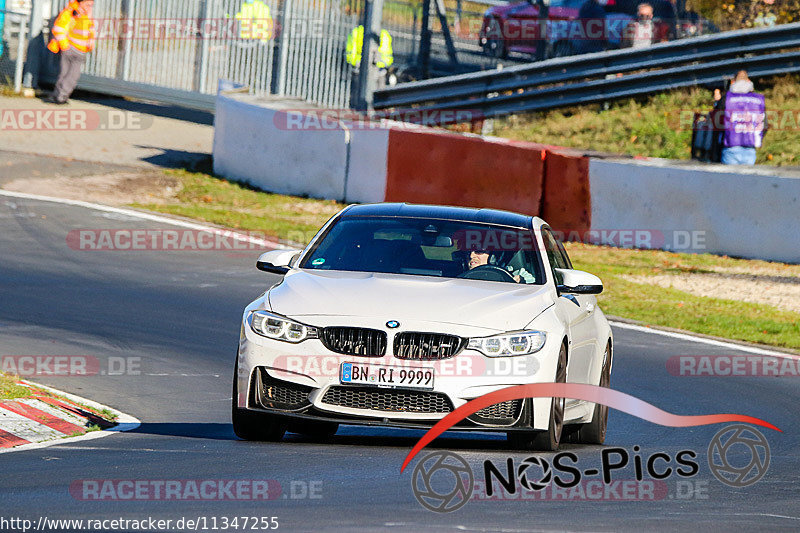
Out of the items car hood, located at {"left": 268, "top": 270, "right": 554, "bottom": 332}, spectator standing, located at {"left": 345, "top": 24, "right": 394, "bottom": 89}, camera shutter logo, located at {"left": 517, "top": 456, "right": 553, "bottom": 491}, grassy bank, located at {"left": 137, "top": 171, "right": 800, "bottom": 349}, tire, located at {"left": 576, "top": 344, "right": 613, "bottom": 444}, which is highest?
spectator standing, located at {"left": 345, "top": 24, "right": 394, "bottom": 89}

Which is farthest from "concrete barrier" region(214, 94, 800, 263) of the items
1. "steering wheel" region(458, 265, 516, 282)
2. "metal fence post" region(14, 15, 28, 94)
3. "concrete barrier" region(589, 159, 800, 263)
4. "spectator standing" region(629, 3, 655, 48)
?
"steering wheel" region(458, 265, 516, 282)

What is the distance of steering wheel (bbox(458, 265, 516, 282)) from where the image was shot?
8.95m

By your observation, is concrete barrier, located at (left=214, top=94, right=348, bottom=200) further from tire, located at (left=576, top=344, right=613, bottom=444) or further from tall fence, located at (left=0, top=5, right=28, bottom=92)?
tire, located at (left=576, top=344, right=613, bottom=444)

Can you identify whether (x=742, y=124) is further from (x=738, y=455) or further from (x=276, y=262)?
(x=276, y=262)

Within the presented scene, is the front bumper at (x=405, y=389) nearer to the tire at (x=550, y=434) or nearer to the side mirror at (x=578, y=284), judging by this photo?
the tire at (x=550, y=434)

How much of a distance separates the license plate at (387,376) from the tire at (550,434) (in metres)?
0.67

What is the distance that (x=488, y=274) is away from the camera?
29.5ft

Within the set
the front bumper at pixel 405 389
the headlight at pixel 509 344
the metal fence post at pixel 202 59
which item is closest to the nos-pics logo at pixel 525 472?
the front bumper at pixel 405 389

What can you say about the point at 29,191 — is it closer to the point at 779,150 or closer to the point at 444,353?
the point at 779,150

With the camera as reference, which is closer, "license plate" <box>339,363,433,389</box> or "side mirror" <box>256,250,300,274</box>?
"license plate" <box>339,363,433,389</box>

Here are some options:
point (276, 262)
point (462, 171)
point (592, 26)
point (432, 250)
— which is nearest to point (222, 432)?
point (276, 262)

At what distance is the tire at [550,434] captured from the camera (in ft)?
26.6

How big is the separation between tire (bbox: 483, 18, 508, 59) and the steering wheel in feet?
63.4

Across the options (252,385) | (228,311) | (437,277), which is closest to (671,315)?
(228,311)
